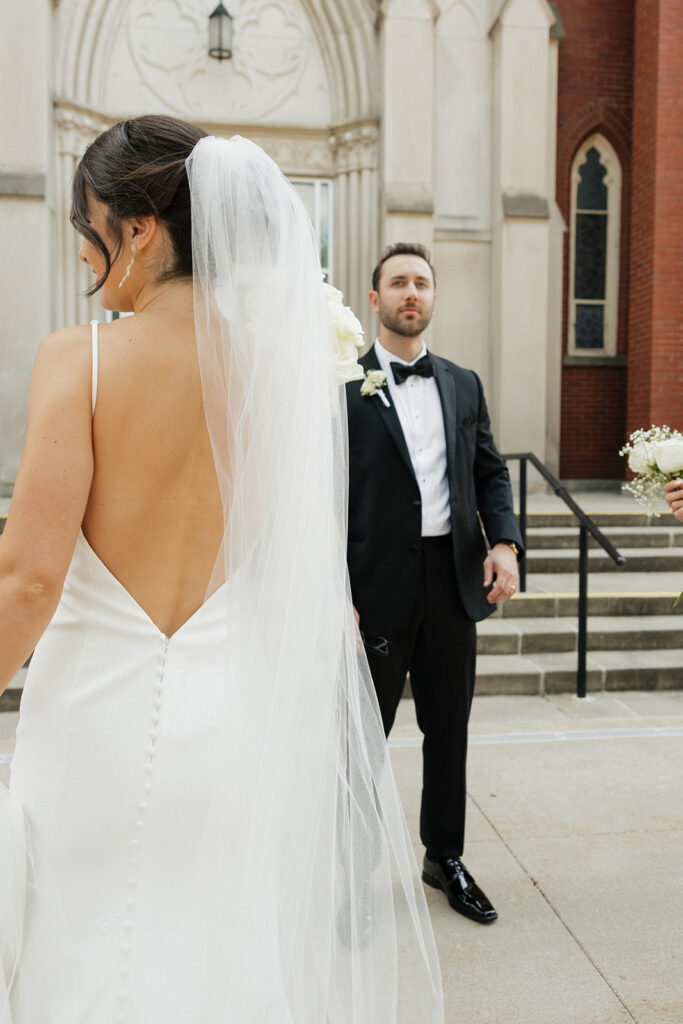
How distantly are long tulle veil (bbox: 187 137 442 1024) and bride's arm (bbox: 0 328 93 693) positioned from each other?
0.22 meters

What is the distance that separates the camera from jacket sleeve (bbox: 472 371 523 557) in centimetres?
318

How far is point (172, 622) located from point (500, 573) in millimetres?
1722

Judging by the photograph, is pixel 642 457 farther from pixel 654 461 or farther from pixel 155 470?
pixel 155 470

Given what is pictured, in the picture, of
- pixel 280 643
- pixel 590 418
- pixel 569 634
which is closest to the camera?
pixel 280 643

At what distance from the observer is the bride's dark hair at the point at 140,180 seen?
57.8 inches

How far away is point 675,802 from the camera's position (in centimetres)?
393

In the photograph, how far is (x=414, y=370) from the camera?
3.16 metres

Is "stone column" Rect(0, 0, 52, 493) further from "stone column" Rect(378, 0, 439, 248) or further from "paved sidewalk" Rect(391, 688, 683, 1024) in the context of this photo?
"paved sidewalk" Rect(391, 688, 683, 1024)

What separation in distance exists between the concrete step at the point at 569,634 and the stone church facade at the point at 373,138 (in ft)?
13.6

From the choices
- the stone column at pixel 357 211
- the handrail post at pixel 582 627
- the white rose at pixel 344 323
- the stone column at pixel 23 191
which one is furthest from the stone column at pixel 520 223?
the white rose at pixel 344 323

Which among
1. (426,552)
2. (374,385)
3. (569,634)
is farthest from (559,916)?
(569,634)

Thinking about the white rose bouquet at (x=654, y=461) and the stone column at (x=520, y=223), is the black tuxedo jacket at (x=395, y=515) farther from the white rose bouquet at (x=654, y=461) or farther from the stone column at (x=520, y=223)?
the stone column at (x=520, y=223)

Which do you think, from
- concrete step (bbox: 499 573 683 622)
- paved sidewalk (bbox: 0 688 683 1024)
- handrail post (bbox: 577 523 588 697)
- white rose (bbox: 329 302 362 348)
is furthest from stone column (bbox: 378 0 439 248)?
white rose (bbox: 329 302 362 348)

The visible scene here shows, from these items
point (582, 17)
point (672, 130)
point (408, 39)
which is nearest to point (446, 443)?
point (408, 39)
